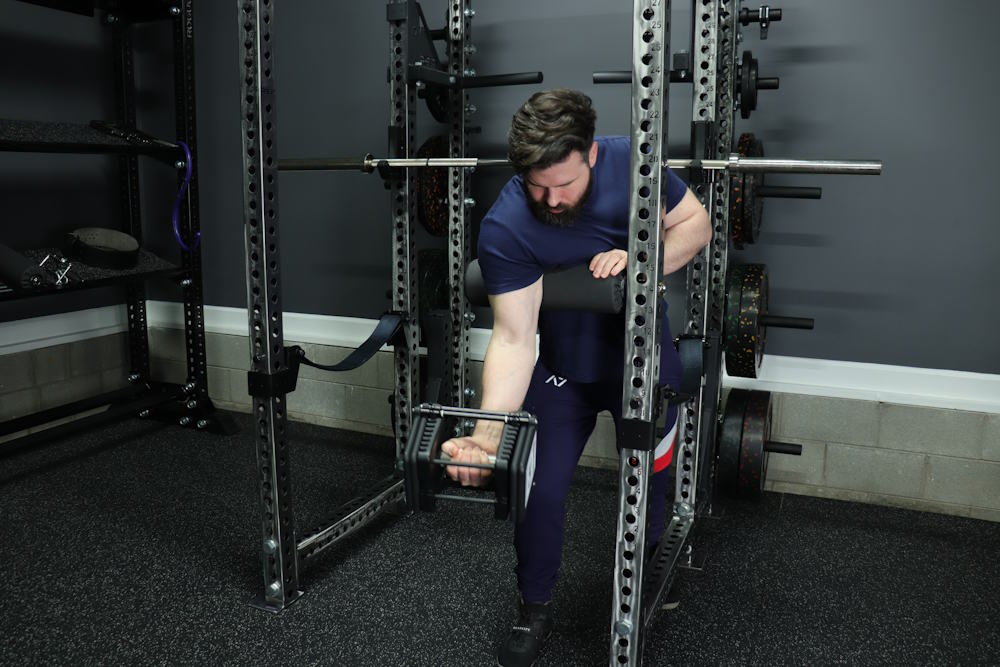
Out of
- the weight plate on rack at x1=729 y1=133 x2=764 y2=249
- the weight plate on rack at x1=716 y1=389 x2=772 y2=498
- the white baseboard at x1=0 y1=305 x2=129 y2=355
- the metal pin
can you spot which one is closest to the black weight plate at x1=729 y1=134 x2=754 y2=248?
the weight plate on rack at x1=729 y1=133 x2=764 y2=249

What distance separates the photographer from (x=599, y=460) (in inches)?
135

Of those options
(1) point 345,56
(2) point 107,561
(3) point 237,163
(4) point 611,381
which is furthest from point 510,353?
(3) point 237,163

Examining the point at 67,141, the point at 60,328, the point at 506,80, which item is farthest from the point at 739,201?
the point at 60,328

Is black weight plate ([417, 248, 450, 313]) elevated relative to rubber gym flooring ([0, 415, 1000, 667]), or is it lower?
elevated

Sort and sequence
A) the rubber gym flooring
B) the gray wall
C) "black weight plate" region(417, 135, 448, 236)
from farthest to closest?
1. "black weight plate" region(417, 135, 448, 236)
2. the gray wall
3. the rubber gym flooring

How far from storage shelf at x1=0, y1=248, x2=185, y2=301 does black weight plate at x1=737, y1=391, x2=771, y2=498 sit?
2.54m

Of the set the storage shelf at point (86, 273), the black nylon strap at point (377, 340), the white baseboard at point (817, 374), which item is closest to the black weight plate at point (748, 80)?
the white baseboard at point (817, 374)

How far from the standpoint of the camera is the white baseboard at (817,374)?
2.89m

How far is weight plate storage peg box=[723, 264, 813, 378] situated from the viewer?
8.75ft

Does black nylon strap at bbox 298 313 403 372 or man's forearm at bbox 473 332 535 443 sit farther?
black nylon strap at bbox 298 313 403 372

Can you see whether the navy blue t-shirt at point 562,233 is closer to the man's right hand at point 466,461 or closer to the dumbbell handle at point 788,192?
the man's right hand at point 466,461

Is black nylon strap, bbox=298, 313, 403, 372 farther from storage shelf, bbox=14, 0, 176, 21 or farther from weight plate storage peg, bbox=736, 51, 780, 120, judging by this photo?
storage shelf, bbox=14, 0, 176, 21

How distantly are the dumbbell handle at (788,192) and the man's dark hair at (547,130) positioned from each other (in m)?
1.15

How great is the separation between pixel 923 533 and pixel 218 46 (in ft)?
12.1
